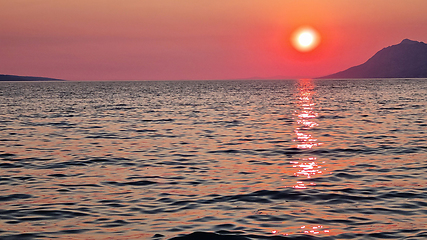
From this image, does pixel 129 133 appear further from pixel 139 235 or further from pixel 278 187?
pixel 139 235

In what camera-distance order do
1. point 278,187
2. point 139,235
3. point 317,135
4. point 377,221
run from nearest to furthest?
point 139,235
point 377,221
point 278,187
point 317,135

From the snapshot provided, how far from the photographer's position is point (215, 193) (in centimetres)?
1485

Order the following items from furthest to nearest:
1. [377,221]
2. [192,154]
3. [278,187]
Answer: [192,154] < [278,187] < [377,221]

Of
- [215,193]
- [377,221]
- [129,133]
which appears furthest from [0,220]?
[129,133]

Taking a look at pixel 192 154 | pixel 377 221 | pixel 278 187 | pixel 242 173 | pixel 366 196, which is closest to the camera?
pixel 377 221

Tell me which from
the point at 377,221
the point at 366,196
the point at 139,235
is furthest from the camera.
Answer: the point at 366,196

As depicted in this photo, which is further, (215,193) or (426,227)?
(215,193)

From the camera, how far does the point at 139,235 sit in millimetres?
10883

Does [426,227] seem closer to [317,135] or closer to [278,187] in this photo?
[278,187]

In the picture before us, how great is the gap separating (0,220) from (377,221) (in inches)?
354

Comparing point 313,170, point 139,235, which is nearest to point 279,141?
point 313,170

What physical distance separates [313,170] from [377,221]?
6750 mm

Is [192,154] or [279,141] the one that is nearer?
[192,154]

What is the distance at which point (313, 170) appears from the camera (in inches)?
734
